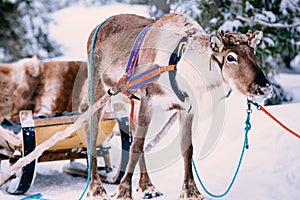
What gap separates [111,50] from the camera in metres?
4.06

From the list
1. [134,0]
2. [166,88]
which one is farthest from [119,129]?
[134,0]

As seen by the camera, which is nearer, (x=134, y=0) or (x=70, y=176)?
(x=70, y=176)

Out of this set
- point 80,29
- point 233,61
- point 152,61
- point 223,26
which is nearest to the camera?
point 233,61

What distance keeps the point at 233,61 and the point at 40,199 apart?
7.12ft

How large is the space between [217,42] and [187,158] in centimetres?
103

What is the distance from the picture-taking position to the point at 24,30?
36.1 feet

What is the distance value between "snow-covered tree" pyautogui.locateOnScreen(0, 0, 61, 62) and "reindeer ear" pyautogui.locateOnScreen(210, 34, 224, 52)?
25.5ft

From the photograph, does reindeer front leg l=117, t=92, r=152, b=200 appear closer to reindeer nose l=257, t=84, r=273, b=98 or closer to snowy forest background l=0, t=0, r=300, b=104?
reindeer nose l=257, t=84, r=273, b=98

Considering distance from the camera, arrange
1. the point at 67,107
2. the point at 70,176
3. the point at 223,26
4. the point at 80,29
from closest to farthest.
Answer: the point at 70,176, the point at 223,26, the point at 67,107, the point at 80,29

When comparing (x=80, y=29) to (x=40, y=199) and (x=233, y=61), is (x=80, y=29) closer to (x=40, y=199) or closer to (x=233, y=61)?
(x=40, y=199)

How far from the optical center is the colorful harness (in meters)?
3.44

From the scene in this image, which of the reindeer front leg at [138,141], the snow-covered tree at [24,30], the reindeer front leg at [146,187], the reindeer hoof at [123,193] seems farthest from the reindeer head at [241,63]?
the snow-covered tree at [24,30]

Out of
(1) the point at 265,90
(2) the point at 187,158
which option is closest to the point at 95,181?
(2) the point at 187,158

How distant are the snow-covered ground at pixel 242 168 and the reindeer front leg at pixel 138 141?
415mm
